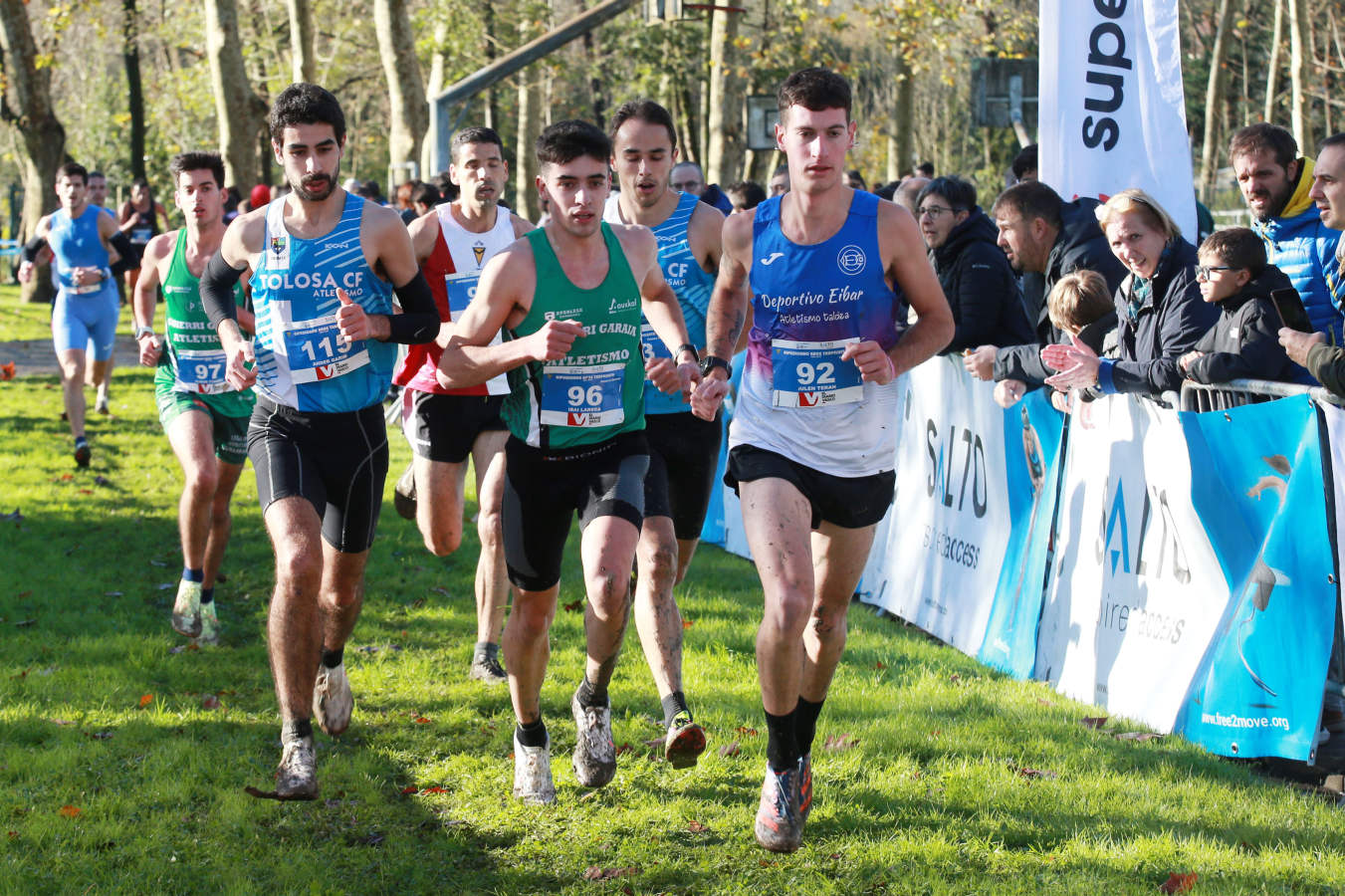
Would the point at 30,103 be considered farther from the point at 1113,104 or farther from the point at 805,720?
the point at 805,720

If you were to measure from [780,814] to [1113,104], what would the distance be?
5.06m

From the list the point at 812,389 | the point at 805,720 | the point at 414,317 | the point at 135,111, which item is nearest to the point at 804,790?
the point at 805,720

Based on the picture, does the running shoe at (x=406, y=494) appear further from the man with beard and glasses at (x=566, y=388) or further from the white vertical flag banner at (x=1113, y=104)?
Answer: the white vertical flag banner at (x=1113, y=104)

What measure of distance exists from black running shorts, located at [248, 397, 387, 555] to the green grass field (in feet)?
3.03

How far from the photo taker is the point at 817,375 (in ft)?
16.1

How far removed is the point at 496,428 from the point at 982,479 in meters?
2.45

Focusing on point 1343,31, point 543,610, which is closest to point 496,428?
point 543,610

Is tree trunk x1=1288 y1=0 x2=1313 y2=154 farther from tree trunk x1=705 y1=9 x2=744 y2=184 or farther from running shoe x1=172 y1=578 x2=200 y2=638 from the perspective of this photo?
running shoe x1=172 y1=578 x2=200 y2=638

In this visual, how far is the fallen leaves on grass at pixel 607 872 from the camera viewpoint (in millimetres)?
4543

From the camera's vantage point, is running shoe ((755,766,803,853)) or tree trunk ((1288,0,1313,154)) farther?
tree trunk ((1288,0,1313,154))

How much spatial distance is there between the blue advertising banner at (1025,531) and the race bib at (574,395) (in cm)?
264

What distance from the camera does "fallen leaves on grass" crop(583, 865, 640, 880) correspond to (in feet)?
14.9

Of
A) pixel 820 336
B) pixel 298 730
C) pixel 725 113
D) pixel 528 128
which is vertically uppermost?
pixel 528 128

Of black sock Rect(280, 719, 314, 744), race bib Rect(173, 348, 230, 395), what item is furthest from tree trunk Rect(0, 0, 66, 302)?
black sock Rect(280, 719, 314, 744)
